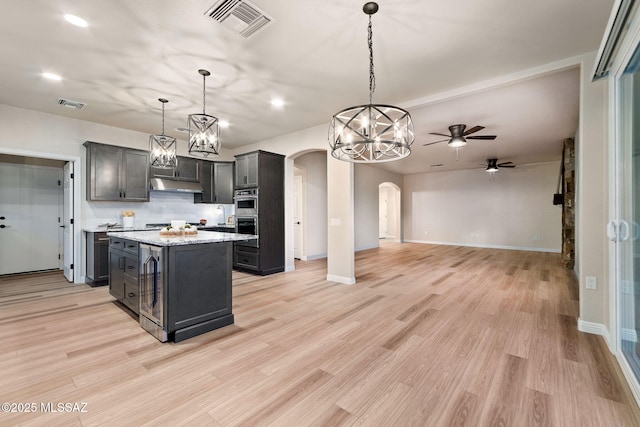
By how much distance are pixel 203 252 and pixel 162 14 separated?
2163 millimetres

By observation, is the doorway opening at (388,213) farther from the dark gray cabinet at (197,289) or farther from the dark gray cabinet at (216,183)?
the dark gray cabinet at (197,289)

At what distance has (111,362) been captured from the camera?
7.56 feet

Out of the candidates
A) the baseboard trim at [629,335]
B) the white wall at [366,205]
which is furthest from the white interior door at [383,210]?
the baseboard trim at [629,335]

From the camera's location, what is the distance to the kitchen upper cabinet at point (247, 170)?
550cm

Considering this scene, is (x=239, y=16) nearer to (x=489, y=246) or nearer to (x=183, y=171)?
(x=183, y=171)

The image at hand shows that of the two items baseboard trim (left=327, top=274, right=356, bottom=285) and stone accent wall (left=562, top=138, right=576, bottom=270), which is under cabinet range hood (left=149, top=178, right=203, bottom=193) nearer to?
baseboard trim (left=327, top=274, right=356, bottom=285)

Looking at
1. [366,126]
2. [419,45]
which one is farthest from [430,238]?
[366,126]

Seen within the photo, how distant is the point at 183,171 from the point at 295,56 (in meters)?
4.15

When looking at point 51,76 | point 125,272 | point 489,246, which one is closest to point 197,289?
point 125,272

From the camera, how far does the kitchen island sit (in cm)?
265

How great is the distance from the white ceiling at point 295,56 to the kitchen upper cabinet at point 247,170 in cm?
91

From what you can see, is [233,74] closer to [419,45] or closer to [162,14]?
[162,14]

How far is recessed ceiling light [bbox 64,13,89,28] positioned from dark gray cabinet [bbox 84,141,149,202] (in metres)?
3.01

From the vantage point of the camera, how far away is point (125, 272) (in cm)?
343
